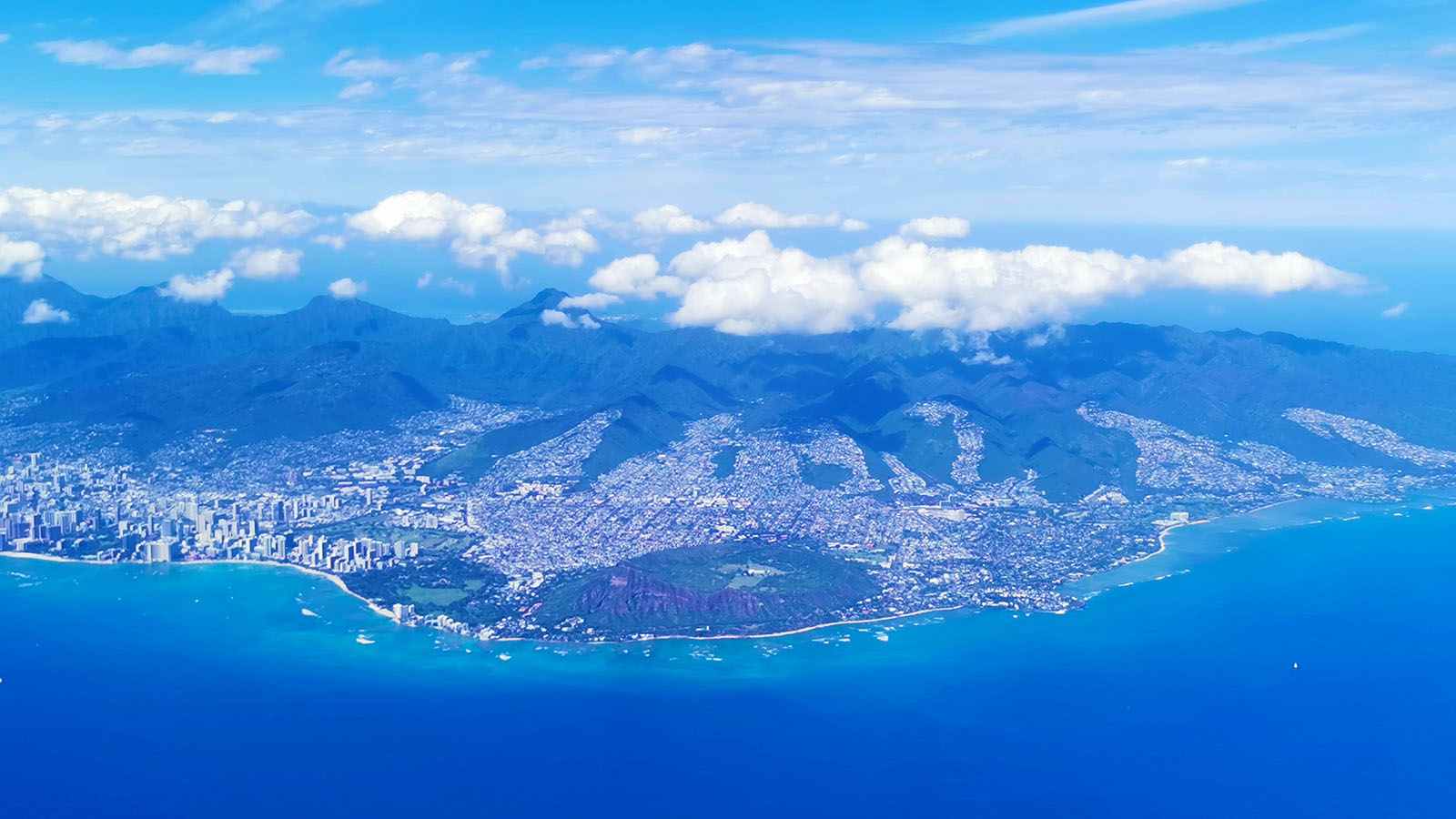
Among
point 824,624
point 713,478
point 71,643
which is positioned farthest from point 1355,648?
point 71,643

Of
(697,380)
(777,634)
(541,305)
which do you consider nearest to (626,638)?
(777,634)

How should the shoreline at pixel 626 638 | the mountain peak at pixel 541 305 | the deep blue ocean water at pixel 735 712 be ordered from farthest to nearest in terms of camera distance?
the mountain peak at pixel 541 305, the shoreline at pixel 626 638, the deep blue ocean water at pixel 735 712

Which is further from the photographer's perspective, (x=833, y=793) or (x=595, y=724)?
(x=595, y=724)

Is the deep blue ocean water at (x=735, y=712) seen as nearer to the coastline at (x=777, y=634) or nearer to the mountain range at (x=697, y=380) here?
the coastline at (x=777, y=634)

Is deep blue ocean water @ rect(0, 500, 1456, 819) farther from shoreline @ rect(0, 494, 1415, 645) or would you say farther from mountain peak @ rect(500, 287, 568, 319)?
mountain peak @ rect(500, 287, 568, 319)

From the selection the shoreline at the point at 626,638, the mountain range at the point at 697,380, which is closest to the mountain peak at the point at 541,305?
the mountain range at the point at 697,380

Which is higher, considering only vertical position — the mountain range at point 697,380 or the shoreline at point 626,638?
the mountain range at point 697,380

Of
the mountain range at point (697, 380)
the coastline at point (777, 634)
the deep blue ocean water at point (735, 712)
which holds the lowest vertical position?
the deep blue ocean water at point (735, 712)

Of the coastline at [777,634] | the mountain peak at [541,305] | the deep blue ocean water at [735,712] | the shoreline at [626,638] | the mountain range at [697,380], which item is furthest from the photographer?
the mountain peak at [541,305]

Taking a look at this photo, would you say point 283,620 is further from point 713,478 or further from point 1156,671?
point 1156,671
